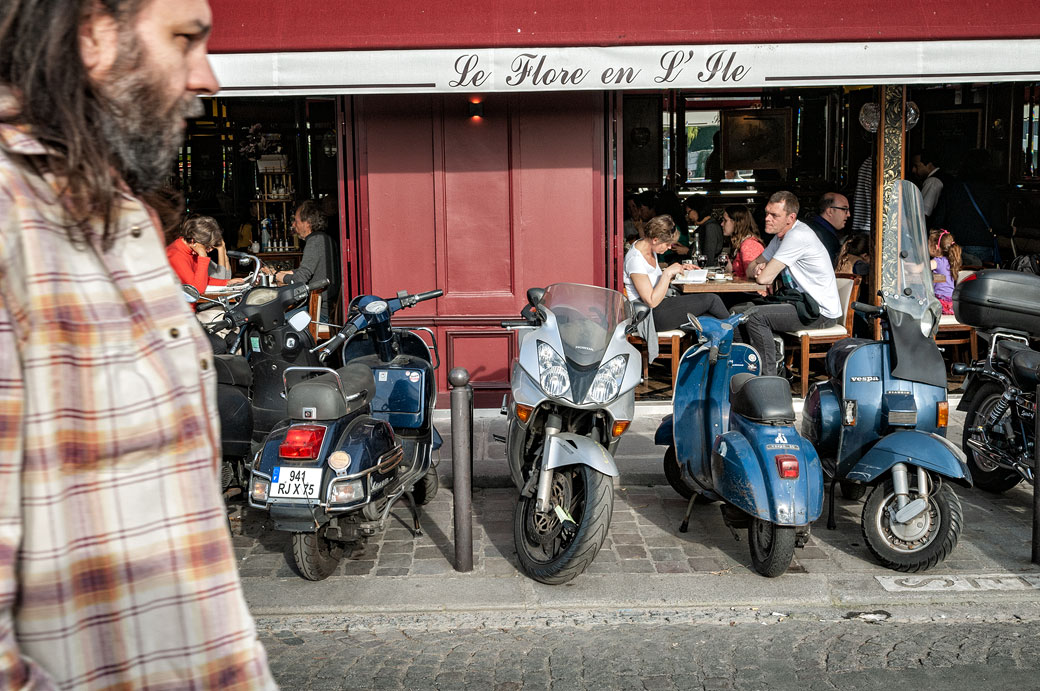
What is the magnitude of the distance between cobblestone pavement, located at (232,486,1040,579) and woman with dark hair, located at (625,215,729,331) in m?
1.96

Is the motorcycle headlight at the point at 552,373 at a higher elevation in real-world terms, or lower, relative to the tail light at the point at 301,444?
higher

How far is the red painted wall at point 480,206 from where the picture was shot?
8.34 meters

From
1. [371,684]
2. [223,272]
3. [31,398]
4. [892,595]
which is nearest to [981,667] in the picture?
[892,595]

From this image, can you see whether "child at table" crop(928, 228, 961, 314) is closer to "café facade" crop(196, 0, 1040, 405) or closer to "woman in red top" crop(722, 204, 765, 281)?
"café facade" crop(196, 0, 1040, 405)

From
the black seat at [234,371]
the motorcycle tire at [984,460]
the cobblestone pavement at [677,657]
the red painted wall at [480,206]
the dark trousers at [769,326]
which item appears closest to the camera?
the cobblestone pavement at [677,657]

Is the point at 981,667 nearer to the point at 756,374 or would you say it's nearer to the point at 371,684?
the point at 756,374

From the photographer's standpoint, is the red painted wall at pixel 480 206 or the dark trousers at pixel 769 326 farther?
the red painted wall at pixel 480 206

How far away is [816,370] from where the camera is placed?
32.9ft

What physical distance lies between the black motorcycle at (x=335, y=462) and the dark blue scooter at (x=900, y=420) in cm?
216

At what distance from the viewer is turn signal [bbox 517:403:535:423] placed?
5062mm

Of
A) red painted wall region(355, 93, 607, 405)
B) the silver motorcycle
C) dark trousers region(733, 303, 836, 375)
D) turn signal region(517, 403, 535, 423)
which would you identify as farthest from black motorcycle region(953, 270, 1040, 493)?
red painted wall region(355, 93, 607, 405)

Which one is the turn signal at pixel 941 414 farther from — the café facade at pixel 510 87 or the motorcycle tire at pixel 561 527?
the café facade at pixel 510 87

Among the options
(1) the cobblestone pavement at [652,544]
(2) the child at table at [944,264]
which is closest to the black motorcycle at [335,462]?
(1) the cobblestone pavement at [652,544]

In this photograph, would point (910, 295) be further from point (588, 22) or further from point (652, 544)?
point (588, 22)
